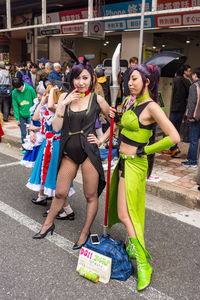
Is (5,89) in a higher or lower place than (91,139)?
higher

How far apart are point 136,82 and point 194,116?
342 centimetres

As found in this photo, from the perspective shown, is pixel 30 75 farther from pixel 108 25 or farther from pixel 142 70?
pixel 142 70

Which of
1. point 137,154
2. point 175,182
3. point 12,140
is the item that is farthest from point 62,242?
point 12,140

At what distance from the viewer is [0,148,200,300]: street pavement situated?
2516 millimetres

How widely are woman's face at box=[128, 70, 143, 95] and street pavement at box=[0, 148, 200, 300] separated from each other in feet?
5.54

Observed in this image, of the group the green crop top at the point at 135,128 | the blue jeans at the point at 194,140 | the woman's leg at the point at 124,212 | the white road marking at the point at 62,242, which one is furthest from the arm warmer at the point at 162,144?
the blue jeans at the point at 194,140

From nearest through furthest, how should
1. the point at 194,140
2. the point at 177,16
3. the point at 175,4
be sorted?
1. the point at 194,140
2. the point at 175,4
3. the point at 177,16

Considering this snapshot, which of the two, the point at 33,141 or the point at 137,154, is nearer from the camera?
the point at 137,154

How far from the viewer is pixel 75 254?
9.92ft

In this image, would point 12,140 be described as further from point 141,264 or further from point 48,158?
Result: point 141,264

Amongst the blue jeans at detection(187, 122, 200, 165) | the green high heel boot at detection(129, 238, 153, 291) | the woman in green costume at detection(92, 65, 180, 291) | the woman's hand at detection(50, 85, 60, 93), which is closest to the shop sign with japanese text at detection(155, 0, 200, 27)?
the blue jeans at detection(187, 122, 200, 165)

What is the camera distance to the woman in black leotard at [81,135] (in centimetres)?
290

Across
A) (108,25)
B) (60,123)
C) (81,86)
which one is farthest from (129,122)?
(108,25)

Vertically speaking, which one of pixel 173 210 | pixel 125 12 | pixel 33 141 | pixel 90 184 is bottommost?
pixel 173 210
